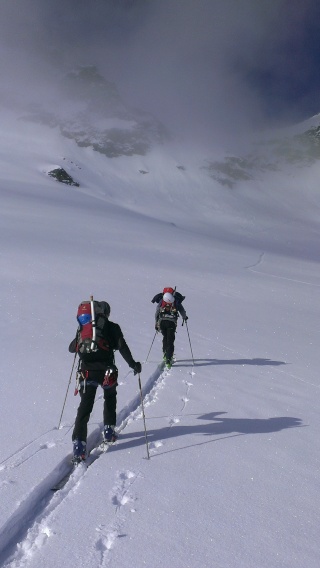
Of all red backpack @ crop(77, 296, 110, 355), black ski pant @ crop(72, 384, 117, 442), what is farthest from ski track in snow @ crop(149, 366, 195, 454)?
red backpack @ crop(77, 296, 110, 355)

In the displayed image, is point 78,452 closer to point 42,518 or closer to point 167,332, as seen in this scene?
point 42,518

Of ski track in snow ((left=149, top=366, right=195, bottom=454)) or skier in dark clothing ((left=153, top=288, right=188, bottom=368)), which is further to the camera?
skier in dark clothing ((left=153, top=288, right=188, bottom=368))

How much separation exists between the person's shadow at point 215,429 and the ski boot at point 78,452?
61cm

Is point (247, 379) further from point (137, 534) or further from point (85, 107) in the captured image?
point (85, 107)

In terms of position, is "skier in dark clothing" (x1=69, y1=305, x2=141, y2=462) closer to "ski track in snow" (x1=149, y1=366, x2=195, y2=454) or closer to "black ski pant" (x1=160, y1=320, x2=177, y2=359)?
"ski track in snow" (x1=149, y1=366, x2=195, y2=454)

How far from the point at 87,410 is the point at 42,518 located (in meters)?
1.58

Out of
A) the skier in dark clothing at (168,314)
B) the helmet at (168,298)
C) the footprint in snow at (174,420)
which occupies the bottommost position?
the footprint in snow at (174,420)

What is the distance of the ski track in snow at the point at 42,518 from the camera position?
3496mm

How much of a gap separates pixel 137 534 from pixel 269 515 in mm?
1263

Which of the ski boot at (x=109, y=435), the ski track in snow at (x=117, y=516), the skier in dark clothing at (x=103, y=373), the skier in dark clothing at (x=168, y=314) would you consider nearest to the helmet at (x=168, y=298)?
the skier in dark clothing at (x=168, y=314)

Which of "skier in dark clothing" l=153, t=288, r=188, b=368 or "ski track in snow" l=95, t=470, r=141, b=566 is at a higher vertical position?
"skier in dark clothing" l=153, t=288, r=188, b=368

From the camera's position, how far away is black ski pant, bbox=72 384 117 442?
5.20m

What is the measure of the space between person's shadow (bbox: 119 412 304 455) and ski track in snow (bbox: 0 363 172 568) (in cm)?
99

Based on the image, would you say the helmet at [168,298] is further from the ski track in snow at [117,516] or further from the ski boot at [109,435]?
the ski track in snow at [117,516]
